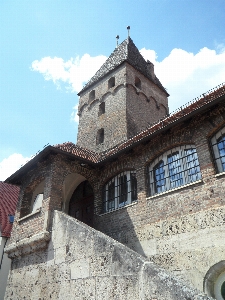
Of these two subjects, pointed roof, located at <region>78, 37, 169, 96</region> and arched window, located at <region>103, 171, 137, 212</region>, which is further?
pointed roof, located at <region>78, 37, 169, 96</region>

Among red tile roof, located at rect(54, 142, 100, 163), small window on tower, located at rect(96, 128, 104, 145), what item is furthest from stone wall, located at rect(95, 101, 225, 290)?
small window on tower, located at rect(96, 128, 104, 145)

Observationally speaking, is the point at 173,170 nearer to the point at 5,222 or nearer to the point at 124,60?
the point at 124,60

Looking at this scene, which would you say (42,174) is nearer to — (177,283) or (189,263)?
(189,263)

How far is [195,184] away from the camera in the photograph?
762 cm

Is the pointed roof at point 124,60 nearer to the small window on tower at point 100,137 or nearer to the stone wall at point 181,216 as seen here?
the small window on tower at point 100,137

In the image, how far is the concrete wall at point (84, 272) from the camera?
4148 mm

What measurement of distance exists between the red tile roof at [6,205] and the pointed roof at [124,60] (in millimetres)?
8849

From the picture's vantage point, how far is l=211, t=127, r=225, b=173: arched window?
750 cm

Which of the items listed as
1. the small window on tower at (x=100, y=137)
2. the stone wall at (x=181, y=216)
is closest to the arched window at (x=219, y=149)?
the stone wall at (x=181, y=216)

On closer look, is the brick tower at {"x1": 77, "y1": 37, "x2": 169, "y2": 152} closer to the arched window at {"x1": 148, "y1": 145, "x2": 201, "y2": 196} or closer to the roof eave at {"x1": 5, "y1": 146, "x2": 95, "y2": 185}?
the roof eave at {"x1": 5, "y1": 146, "x2": 95, "y2": 185}

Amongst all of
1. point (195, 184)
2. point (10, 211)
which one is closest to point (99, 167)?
point (195, 184)

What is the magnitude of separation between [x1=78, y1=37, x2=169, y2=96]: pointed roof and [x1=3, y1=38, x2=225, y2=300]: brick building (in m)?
9.51

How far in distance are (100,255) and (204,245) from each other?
9.57 ft

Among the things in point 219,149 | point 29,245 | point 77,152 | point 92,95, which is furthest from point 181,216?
point 92,95
